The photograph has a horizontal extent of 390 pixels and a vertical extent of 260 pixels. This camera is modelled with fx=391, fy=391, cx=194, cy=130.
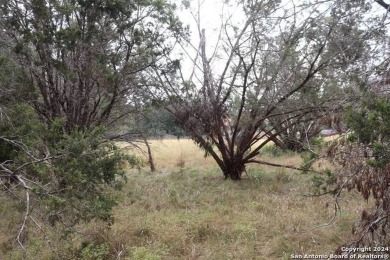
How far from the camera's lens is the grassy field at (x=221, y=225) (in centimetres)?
537

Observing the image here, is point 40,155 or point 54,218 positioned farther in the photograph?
point 40,155

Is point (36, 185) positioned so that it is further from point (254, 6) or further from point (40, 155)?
point (254, 6)

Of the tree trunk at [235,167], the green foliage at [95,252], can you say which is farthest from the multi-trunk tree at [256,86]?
the green foliage at [95,252]

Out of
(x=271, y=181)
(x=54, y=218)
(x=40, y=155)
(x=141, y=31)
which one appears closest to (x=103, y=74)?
(x=141, y=31)

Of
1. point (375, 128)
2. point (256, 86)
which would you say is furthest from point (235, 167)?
point (375, 128)

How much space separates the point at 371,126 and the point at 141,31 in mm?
6910

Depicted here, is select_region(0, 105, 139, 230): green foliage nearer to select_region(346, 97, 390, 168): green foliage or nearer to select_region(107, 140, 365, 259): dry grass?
select_region(107, 140, 365, 259): dry grass

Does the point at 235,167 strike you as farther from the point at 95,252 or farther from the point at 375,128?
the point at 375,128

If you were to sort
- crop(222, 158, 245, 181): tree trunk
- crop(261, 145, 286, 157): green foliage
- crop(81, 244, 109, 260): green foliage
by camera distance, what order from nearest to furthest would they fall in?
1. crop(81, 244, 109, 260): green foliage
2. crop(222, 158, 245, 181): tree trunk
3. crop(261, 145, 286, 157): green foliage

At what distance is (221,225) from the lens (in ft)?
20.9

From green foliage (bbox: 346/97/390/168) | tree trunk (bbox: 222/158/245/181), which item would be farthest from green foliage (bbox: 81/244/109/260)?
tree trunk (bbox: 222/158/245/181)

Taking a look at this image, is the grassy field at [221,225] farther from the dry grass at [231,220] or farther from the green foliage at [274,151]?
the green foliage at [274,151]

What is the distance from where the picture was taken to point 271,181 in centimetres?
1031

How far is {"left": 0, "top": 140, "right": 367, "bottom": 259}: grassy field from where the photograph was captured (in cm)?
537
